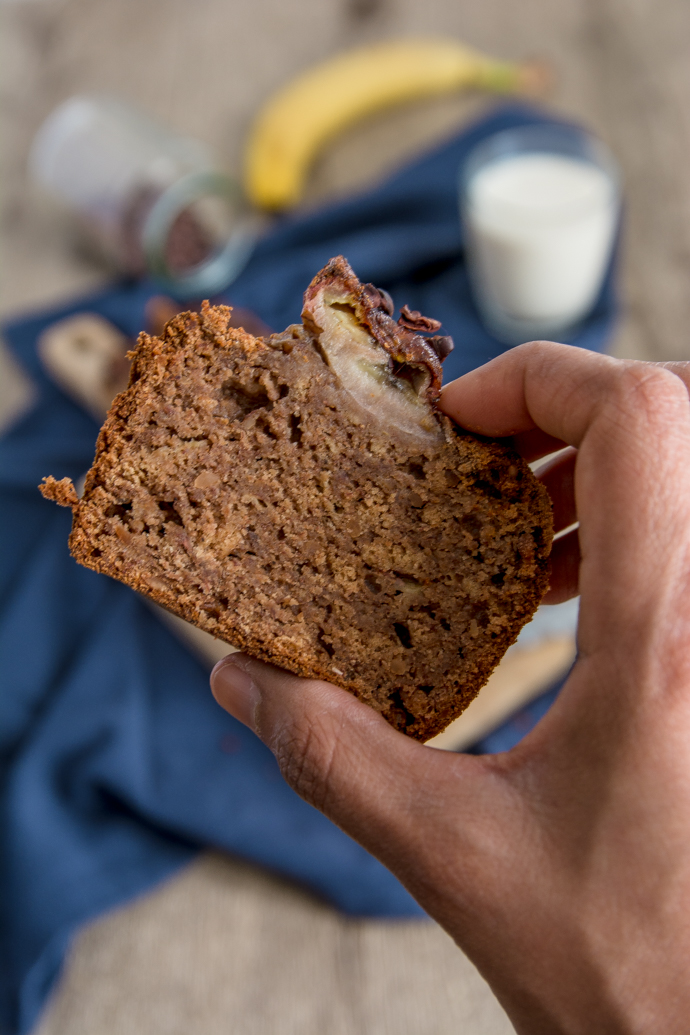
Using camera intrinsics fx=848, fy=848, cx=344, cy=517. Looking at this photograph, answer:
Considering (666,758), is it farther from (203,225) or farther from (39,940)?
(203,225)

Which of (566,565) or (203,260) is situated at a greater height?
(203,260)

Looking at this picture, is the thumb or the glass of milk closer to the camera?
Answer: the thumb

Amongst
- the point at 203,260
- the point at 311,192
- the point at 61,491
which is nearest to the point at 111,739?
the point at 61,491

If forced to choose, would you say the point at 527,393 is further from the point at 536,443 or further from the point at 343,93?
the point at 343,93

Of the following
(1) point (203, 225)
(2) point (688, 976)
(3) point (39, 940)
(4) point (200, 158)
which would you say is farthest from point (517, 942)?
(4) point (200, 158)

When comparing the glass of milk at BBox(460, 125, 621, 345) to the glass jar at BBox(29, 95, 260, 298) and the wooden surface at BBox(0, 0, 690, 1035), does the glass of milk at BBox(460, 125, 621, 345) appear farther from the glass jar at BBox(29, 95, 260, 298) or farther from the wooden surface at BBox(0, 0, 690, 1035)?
the glass jar at BBox(29, 95, 260, 298)

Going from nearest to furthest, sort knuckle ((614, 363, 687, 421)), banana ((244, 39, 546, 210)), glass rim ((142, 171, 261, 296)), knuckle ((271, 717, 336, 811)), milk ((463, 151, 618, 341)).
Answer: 1. knuckle ((614, 363, 687, 421))
2. knuckle ((271, 717, 336, 811))
3. milk ((463, 151, 618, 341))
4. glass rim ((142, 171, 261, 296))
5. banana ((244, 39, 546, 210))

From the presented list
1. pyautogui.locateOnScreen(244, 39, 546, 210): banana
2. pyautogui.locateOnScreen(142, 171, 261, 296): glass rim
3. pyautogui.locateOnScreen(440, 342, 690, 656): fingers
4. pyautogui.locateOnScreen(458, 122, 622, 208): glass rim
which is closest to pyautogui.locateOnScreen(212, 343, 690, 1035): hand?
pyautogui.locateOnScreen(440, 342, 690, 656): fingers
